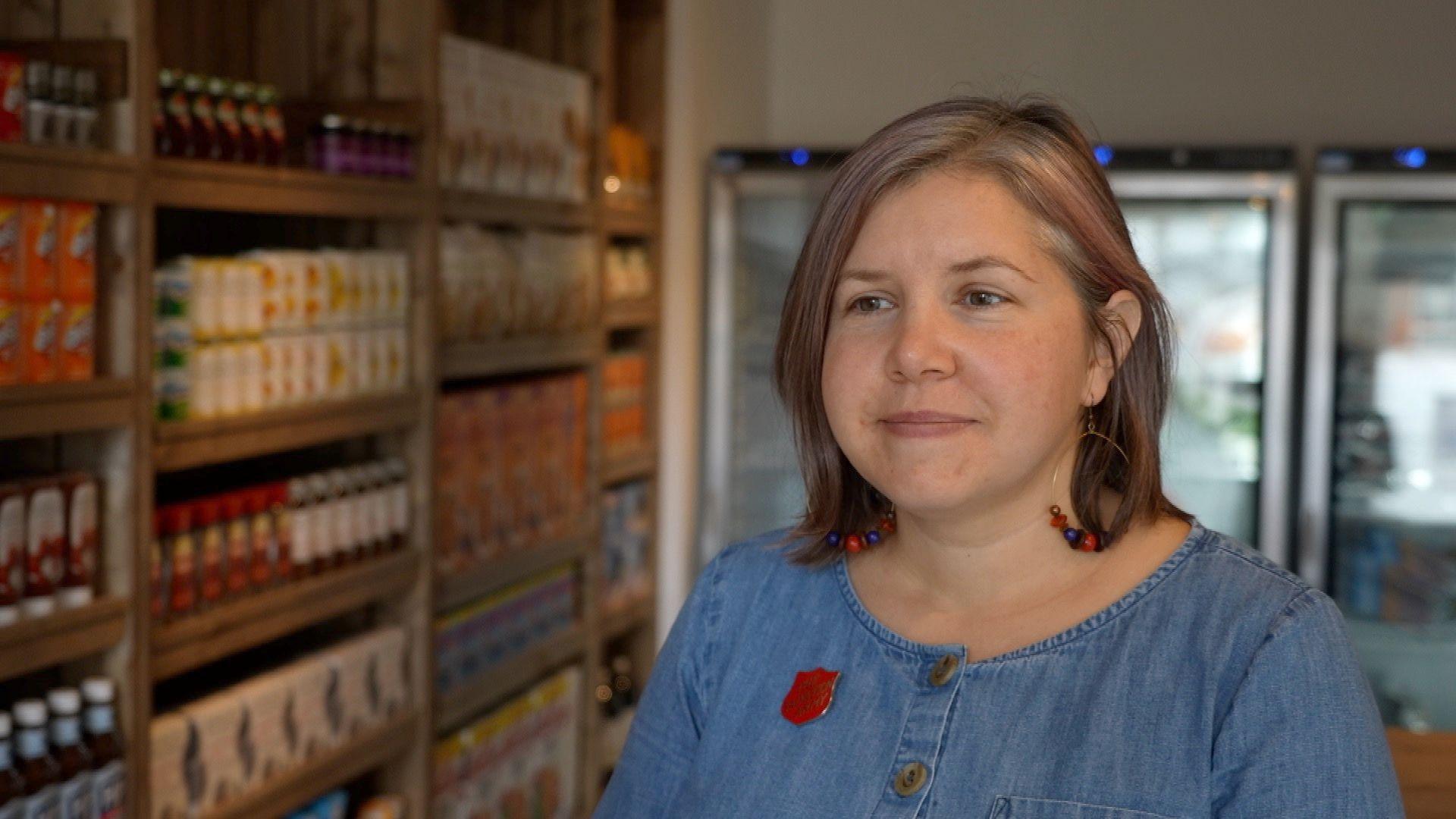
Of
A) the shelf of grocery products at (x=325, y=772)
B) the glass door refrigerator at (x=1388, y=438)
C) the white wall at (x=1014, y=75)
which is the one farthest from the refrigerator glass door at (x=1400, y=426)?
the shelf of grocery products at (x=325, y=772)

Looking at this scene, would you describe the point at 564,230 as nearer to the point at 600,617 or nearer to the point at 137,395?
the point at 600,617

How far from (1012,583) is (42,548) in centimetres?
146

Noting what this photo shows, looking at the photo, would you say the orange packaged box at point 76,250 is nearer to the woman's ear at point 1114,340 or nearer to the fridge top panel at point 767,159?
Answer: the woman's ear at point 1114,340

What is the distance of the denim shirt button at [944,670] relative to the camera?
1376 mm

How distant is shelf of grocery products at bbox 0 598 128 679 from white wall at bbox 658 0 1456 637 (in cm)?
260

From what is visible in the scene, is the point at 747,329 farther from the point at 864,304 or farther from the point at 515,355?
the point at 864,304

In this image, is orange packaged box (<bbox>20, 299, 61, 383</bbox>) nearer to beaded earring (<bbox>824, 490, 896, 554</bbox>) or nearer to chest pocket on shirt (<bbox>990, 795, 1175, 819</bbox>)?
beaded earring (<bbox>824, 490, 896, 554</bbox>)

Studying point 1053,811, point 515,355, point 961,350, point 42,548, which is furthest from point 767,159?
point 1053,811

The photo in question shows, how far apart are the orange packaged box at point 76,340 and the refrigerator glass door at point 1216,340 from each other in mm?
2812

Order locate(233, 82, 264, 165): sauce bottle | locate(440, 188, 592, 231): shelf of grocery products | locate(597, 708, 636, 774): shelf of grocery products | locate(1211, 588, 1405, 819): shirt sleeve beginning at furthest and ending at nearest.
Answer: locate(597, 708, 636, 774): shelf of grocery products < locate(440, 188, 592, 231): shelf of grocery products < locate(233, 82, 264, 165): sauce bottle < locate(1211, 588, 1405, 819): shirt sleeve

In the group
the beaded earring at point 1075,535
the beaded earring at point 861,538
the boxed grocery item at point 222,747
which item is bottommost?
the boxed grocery item at point 222,747

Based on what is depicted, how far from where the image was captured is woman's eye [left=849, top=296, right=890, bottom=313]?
4.66ft

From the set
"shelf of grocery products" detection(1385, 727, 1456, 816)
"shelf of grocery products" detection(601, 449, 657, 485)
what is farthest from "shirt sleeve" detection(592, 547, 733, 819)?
"shelf of grocery products" detection(601, 449, 657, 485)

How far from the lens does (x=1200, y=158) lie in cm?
410
